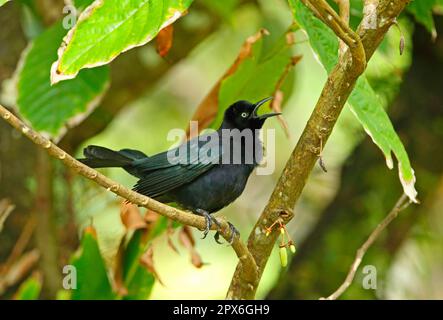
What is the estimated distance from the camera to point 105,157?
2871 millimetres

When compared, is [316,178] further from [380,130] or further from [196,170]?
[380,130]

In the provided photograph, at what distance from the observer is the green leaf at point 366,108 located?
2404 mm

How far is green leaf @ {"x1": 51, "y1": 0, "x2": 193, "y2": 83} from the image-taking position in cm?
215

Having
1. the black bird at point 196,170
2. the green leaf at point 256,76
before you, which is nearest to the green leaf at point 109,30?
the black bird at point 196,170

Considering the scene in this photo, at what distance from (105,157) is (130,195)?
2.93 ft

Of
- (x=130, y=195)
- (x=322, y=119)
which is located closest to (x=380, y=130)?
(x=322, y=119)

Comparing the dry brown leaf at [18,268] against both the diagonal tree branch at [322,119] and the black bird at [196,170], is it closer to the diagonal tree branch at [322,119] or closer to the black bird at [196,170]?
the black bird at [196,170]

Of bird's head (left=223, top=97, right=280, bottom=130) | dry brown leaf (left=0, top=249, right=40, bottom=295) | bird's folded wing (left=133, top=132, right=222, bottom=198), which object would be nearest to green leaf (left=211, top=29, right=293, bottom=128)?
bird's head (left=223, top=97, right=280, bottom=130)

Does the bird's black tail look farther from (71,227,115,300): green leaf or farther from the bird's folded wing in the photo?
(71,227,115,300): green leaf

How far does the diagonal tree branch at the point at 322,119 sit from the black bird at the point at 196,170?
63cm

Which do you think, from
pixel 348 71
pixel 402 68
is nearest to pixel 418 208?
pixel 402 68

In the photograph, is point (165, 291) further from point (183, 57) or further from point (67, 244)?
point (183, 57)

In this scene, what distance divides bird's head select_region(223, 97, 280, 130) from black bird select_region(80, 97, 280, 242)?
0.02 meters
